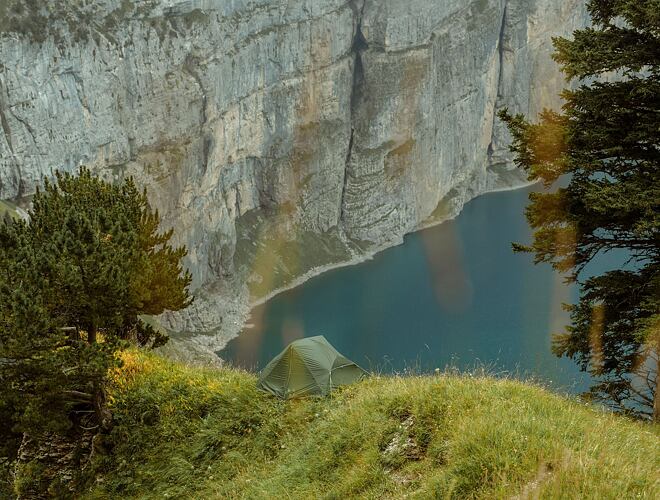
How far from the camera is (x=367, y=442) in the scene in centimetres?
1091

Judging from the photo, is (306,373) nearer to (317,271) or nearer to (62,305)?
(62,305)

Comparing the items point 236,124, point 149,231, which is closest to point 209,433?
point 149,231

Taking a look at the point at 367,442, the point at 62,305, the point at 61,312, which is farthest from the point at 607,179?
the point at 61,312

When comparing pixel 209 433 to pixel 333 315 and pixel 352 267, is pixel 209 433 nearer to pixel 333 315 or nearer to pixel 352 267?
pixel 333 315

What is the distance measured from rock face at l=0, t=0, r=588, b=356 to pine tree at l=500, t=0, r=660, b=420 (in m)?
77.6

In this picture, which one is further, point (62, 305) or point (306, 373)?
point (306, 373)

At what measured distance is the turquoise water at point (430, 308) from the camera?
280 ft

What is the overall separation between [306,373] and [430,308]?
288ft

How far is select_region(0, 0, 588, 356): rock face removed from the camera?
278 ft

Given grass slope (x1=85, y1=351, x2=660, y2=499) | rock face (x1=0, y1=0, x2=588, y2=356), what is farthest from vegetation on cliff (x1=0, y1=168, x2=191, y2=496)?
rock face (x1=0, y1=0, x2=588, y2=356)

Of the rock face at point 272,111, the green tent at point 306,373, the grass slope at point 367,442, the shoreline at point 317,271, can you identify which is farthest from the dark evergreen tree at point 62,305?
the shoreline at point 317,271

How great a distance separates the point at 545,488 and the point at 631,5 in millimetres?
10666

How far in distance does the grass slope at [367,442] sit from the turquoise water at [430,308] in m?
56.5

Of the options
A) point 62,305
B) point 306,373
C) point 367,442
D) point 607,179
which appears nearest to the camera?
point 367,442
